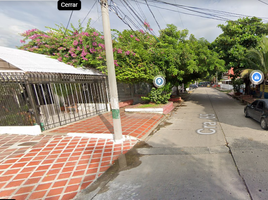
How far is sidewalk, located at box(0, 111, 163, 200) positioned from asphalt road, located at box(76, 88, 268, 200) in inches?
16.7

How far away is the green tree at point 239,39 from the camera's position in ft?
32.7

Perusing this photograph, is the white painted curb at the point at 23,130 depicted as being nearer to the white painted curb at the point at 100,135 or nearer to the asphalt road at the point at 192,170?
the white painted curb at the point at 100,135

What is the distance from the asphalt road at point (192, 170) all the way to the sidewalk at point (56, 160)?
423 millimetres

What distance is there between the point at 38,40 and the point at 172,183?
1416 centimetres

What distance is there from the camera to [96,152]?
4.10 meters

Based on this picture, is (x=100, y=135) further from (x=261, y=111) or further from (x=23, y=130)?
(x=261, y=111)

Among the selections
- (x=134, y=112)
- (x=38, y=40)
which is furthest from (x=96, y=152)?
(x=38, y=40)

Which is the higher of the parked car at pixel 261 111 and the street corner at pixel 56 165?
the parked car at pixel 261 111

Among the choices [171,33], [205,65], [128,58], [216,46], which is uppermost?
[171,33]

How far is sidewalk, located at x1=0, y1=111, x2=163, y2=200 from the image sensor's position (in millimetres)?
2717

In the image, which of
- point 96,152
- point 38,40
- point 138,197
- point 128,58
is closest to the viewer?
point 138,197

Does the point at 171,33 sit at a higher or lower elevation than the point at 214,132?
higher

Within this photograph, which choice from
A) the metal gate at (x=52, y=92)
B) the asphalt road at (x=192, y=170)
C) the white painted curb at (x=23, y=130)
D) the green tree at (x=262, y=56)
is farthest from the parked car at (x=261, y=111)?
the white painted curb at (x=23, y=130)

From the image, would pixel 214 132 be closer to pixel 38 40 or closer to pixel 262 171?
pixel 262 171
